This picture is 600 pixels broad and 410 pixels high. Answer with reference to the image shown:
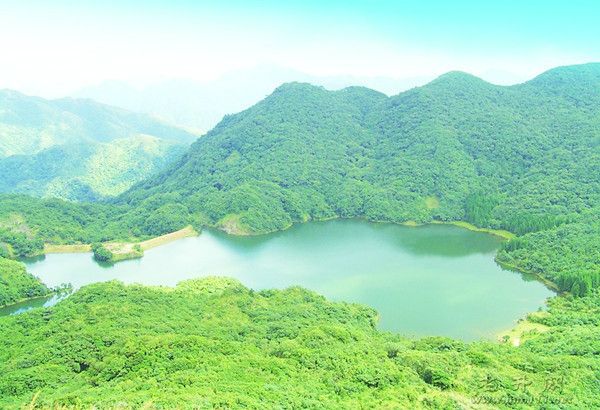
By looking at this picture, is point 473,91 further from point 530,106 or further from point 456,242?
point 456,242

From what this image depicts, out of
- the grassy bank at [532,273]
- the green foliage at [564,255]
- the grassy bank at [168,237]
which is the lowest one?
the grassy bank at [168,237]

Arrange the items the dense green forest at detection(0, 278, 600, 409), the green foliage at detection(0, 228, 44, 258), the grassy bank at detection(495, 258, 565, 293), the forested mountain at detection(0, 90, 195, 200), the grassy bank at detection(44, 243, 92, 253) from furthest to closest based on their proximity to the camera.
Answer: the forested mountain at detection(0, 90, 195, 200) < the grassy bank at detection(44, 243, 92, 253) < the green foliage at detection(0, 228, 44, 258) < the grassy bank at detection(495, 258, 565, 293) < the dense green forest at detection(0, 278, 600, 409)

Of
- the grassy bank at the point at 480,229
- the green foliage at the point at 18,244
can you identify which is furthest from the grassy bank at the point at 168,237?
the grassy bank at the point at 480,229

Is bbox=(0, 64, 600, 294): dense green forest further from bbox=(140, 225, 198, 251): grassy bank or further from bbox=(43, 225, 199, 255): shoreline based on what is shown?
bbox=(140, 225, 198, 251): grassy bank

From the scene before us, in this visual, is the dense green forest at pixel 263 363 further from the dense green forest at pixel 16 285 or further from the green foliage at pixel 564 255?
the dense green forest at pixel 16 285

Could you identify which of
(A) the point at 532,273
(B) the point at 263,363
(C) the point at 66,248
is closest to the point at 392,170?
(A) the point at 532,273

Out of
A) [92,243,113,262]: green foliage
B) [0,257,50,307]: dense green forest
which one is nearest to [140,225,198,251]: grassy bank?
[92,243,113,262]: green foliage
